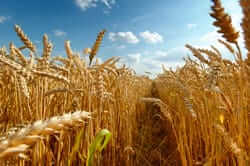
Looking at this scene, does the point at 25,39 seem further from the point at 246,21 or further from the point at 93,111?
the point at 246,21

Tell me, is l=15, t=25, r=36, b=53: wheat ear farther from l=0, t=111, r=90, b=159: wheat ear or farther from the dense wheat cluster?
l=0, t=111, r=90, b=159: wheat ear

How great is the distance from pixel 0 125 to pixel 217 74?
3.11ft

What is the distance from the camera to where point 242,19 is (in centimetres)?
41

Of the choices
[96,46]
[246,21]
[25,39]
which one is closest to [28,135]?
[246,21]

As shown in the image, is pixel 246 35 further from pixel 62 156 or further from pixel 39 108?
pixel 62 156

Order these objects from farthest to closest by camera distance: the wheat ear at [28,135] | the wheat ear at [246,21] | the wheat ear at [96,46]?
1. the wheat ear at [96,46]
2. the wheat ear at [246,21]
3. the wheat ear at [28,135]

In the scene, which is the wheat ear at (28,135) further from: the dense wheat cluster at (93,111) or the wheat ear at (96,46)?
the wheat ear at (96,46)

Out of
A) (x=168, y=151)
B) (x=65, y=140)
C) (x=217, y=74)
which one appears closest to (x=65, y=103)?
(x=65, y=140)

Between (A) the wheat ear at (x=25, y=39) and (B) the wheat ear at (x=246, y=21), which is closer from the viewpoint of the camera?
(B) the wheat ear at (x=246, y=21)

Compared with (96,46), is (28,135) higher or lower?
lower

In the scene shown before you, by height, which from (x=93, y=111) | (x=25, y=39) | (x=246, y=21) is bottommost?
(x=93, y=111)

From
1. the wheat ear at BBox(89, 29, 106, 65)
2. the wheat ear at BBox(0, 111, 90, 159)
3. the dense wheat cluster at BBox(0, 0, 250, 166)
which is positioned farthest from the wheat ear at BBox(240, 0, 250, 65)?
the wheat ear at BBox(89, 29, 106, 65)

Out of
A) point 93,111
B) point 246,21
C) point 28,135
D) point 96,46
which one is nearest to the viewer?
point 28,135

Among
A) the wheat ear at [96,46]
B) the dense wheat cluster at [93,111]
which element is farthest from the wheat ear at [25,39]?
the wheat ear at [96,46]
